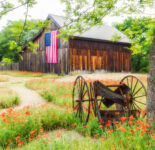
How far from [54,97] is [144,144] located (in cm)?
620

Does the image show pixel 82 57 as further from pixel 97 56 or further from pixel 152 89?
pixel 152 89

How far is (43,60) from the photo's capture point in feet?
69.2

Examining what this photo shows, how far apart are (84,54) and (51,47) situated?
12.7 feet

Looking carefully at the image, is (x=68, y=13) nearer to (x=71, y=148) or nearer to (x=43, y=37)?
(x=71, y=148)

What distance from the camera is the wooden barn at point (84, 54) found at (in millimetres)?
18328

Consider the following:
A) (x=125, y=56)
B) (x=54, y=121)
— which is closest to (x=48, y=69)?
(x=125, y=56)

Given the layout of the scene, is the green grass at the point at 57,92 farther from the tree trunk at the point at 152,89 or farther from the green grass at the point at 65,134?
the tree trunk at the point at 152,89

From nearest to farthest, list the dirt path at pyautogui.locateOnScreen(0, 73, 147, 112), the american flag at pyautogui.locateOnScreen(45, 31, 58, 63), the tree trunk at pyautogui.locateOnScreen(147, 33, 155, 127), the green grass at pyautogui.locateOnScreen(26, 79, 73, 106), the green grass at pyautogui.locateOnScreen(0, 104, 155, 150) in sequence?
the green grass at pyautogui.locateOnScreen(0, 104, 155, 150)
the tree trunk at pyautogui.locateOnScreen(147, 33, 155, 127)
the green grass at pyautogui.locateOnScreen(26, 79, 73, 106)
the dirt path at pyautogui.locateOnScreen(0, 73, 147, 112)
the american flag at pyautogui.locateOnScreen(45, 31, 58, 63)

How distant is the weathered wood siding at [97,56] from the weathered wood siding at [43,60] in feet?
2.47

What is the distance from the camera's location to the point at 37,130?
4.68 meters

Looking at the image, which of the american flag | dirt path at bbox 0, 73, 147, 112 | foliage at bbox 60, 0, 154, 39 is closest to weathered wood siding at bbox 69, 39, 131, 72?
the american flag

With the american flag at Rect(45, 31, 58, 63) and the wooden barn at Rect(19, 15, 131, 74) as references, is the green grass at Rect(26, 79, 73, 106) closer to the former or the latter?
the wooden barn at Rect(19, 15, 131, 74)

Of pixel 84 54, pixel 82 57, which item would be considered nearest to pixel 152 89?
pixel 82 57

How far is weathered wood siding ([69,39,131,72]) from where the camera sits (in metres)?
18.4
